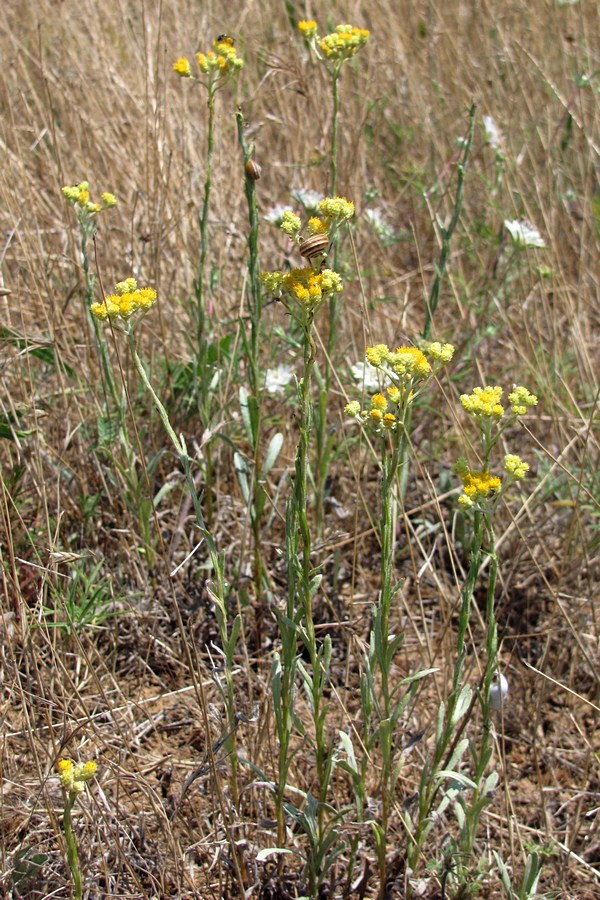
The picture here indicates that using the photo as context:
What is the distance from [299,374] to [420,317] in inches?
27.5

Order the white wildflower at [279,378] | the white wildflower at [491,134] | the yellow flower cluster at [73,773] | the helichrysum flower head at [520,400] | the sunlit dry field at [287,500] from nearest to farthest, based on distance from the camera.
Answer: the yellow flower cluster at [73,773] < the helichrysum flower head at [520,400] < the sunlit dry field at [287,500] < the white wildflower at [279,378] < the white wildflower at [491,134]

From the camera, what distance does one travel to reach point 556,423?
2496mm

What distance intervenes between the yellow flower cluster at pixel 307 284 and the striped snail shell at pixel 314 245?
2cm

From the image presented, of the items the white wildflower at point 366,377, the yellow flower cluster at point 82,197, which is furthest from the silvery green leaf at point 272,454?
the yellow flower cluster at point 82,197

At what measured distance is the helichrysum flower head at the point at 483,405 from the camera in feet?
4.52

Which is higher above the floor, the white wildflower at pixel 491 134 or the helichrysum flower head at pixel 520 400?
the helichrysum flower head at pixel 520 400

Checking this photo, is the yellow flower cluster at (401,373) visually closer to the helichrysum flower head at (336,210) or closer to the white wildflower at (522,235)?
the helichrysum flower head at (336,210)

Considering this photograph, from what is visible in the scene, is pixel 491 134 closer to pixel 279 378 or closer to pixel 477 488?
pixel 279 378

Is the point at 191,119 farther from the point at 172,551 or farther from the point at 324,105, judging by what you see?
the point at 172,551

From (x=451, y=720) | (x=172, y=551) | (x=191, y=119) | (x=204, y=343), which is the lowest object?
(x=172, y=551)

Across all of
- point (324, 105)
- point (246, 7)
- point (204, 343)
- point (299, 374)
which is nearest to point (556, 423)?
point (299, 374)

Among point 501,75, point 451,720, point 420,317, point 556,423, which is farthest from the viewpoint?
point 501,75

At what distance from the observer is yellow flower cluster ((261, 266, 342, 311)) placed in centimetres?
133

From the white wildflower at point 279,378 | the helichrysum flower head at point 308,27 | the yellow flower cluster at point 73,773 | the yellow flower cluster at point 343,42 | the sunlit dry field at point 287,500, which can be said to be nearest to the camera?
the yellow flower cluster at point 73,773
